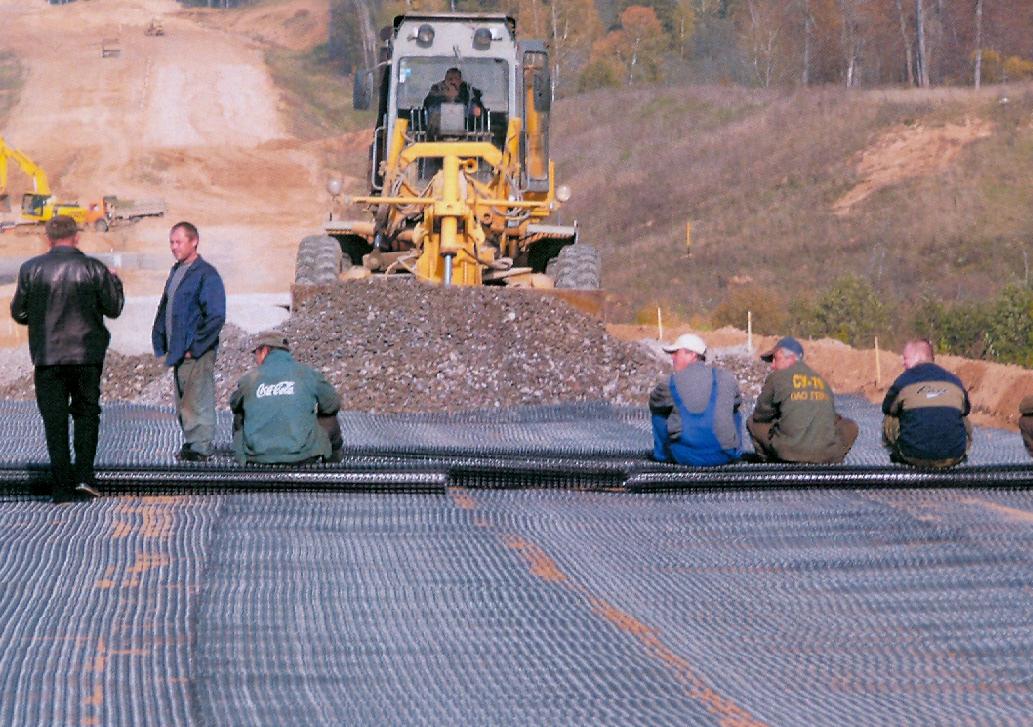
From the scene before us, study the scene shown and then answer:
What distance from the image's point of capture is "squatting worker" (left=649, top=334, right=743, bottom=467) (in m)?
10.1

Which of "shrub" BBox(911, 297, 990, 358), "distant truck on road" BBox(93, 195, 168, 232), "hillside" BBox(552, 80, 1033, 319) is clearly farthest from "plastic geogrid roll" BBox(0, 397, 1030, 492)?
"distant truck on road" BBox(93, 195, 168, 232)

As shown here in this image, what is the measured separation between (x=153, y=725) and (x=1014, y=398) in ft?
44.7

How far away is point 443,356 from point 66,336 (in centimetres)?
772

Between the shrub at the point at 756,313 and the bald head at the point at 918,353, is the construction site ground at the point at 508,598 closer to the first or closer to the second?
the bald head at the point at 918,353

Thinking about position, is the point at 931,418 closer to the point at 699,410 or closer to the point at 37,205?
the point at 699,410

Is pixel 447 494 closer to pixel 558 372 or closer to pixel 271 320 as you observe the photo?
pixel 558 372

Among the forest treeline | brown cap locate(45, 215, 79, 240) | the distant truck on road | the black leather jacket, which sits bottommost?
the black leather jacket

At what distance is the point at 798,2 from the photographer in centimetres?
7575

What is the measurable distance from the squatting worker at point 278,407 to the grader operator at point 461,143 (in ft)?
30.1

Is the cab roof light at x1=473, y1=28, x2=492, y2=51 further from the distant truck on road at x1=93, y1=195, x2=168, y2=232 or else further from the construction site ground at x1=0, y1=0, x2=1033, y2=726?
the distant truck on road at x1=93, y1=195, x2=168, y2=232

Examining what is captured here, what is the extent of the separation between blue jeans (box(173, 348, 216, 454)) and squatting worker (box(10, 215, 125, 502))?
126 centimetres

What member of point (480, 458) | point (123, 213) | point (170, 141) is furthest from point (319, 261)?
point (170, 141)

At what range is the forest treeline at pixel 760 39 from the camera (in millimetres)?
66250

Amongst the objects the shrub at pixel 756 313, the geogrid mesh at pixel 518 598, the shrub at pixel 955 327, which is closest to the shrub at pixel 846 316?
the shrub at pixel 756 313
